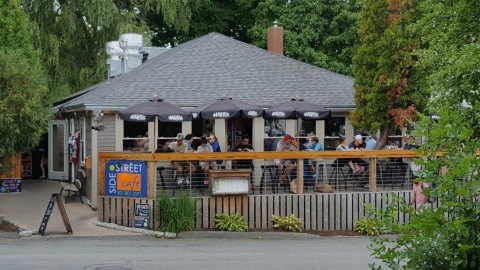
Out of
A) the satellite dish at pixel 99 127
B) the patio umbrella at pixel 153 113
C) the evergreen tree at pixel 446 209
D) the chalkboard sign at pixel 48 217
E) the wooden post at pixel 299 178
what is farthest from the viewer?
the satellite dish at pixel 99 127

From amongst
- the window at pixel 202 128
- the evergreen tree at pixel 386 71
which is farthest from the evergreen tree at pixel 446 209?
the window at pixel 202 128

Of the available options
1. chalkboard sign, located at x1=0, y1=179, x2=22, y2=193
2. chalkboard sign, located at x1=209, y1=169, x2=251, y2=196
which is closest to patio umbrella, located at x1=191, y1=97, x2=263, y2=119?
chalkboard sign, located at x1=209, y1=169, x2=251, y2=196

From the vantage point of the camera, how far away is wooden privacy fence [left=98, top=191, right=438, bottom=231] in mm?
17609

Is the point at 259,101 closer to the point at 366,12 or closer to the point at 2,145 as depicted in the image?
the point at 366,12

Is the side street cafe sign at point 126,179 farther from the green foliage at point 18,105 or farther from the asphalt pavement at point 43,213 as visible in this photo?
the green foliage at point 18,105

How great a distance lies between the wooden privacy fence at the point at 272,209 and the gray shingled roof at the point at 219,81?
15.5ft

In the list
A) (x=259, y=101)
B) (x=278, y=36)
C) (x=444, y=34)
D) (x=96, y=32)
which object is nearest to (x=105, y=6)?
(x=96, y=32)

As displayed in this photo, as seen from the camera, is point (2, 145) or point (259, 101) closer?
point (2, 145)

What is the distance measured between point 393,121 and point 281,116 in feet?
12.2

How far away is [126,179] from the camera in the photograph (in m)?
17.7

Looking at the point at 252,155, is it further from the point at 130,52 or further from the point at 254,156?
the point at 130,52

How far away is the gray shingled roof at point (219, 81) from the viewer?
Answer: 22.9 m

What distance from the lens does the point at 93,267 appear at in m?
12.6

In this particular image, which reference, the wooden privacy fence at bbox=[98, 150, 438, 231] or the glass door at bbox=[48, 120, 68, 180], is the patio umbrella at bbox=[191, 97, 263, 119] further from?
the glass door at bbox=[48, 120, 68, 180]
